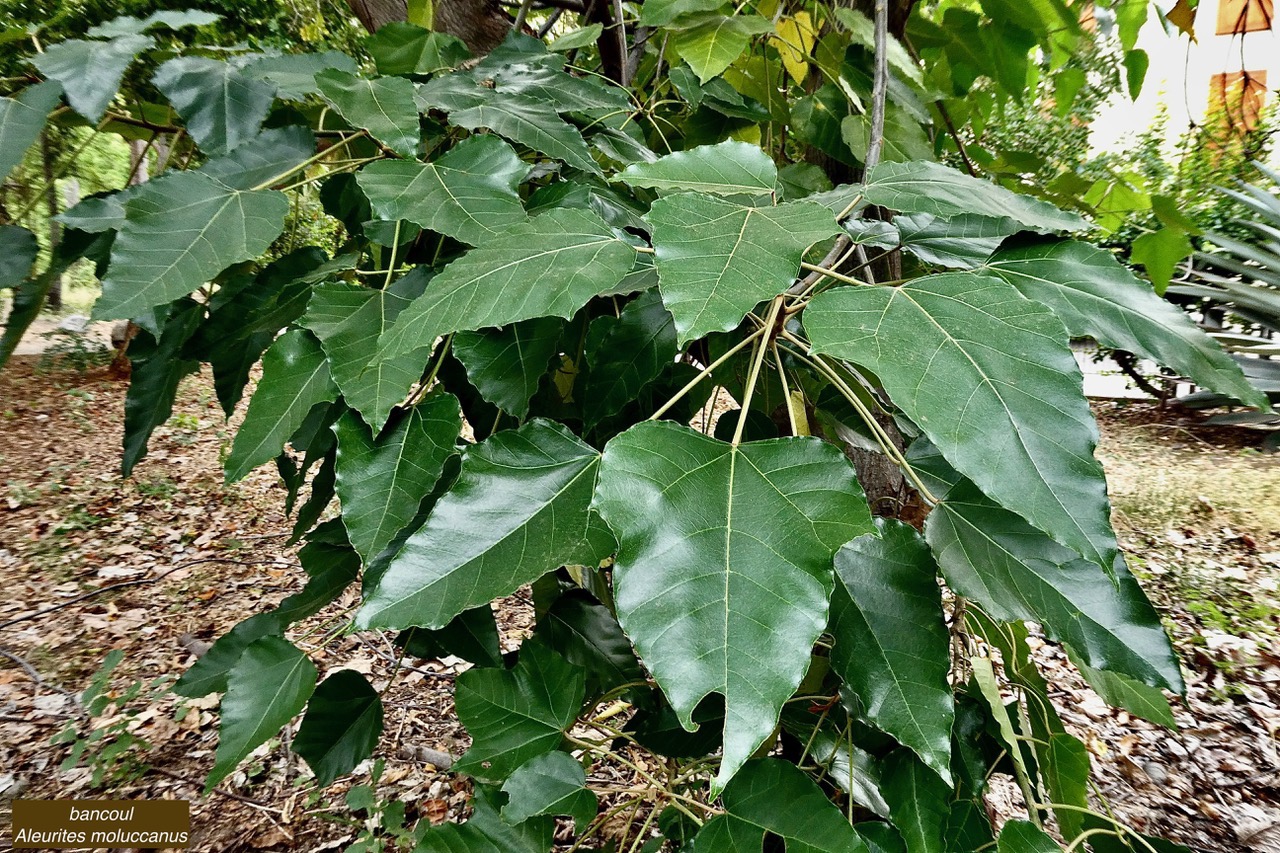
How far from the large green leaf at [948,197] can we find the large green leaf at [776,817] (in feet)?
1.26

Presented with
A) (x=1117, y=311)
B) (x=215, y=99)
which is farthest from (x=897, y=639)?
(x=215, y=99)

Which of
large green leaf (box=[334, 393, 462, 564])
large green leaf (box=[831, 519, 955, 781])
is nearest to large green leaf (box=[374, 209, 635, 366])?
large green leaf (box=[334, 393, 462, 564])

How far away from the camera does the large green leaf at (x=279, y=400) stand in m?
0.54

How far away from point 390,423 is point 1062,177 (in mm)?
927

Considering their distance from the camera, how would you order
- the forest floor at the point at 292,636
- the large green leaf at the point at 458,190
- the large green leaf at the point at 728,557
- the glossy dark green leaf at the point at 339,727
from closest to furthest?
the large green leaf at the point at 728,557
the large green leaf at the point at 458,190
the glossy dark green leaf at the point at 339,727
the forest floor at the point at 292,636

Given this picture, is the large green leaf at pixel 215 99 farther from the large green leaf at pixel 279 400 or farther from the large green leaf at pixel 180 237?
the large green leaf at pixel 279 400

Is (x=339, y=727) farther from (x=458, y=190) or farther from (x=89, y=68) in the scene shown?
(x=89, y=68)

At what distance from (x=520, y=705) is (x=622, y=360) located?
1.01ft

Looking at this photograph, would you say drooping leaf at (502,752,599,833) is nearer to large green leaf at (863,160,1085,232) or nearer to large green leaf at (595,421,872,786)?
large green leaf at (595,421,872,786)

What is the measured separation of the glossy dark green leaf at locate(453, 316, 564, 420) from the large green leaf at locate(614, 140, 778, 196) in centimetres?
13

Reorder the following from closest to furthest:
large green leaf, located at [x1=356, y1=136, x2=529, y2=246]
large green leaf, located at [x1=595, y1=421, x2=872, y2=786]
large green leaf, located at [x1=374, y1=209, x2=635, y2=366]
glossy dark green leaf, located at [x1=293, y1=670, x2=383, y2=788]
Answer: large green leaf, located at [x1=595, y1=421, x2=872, y2=786], large green leaf, located at [x1=374, y1=209, x2=635, y2=366], large green leaf, located at [x1=356, y1=136, x2=529, y2=246], glossy dark green leaf, located at [x1=293, y1=670, x2=383, y2=788]

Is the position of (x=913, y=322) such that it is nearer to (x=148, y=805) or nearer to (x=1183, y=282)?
(x=148, y=805)

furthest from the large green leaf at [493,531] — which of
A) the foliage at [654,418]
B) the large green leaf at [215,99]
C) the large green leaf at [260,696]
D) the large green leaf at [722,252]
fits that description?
the large green leaf at [215,99]

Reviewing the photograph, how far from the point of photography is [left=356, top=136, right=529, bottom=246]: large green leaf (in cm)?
54
